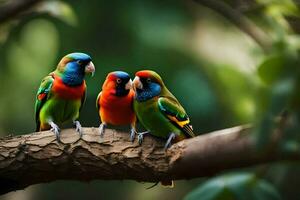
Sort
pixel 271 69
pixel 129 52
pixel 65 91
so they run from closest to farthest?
pixel 271 69
pixel 65 91
pixel 129 52

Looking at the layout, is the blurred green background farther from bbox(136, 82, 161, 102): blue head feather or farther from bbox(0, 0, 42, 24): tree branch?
bbox(0, 0, 42, 24): tree branch

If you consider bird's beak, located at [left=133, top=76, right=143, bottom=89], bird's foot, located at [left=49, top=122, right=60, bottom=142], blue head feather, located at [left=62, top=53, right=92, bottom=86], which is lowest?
bird's foot, located at [left=49, top=122, right=60, bottom=142]

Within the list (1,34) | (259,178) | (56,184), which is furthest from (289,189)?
(259,178)

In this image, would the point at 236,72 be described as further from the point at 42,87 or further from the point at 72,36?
the point at 72,36

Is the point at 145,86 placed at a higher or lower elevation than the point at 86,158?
higher

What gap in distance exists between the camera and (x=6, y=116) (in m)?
7.46

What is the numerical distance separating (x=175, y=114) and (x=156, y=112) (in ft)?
0.26

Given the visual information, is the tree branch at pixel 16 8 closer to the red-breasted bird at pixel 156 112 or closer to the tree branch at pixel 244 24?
the tree branch at pixel 244 24

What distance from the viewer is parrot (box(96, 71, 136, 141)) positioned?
293 cm

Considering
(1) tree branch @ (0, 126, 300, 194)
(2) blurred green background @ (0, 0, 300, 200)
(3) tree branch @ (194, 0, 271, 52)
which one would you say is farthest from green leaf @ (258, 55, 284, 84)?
(2) blurred green background @ (0, 0, 300, 200)

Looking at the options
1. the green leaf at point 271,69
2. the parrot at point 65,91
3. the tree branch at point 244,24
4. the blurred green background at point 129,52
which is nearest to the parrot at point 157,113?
the parrot at point 65,91

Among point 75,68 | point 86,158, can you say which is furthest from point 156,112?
point 75,68

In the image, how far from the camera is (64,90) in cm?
312

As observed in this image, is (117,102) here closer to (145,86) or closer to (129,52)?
(145,86)
